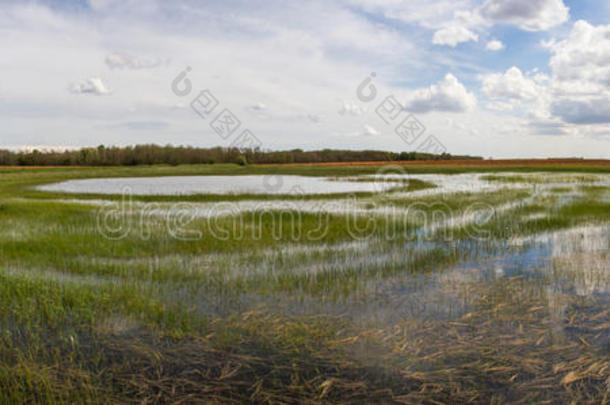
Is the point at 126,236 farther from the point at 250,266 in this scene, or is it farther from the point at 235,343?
the point at 235,343

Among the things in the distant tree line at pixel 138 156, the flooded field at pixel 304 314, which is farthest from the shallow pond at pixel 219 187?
the distant tree line at pixel 138 156

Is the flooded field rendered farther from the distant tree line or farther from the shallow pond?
the distant tree line

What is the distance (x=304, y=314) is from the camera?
662 cm

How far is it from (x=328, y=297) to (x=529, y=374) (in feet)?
11.1

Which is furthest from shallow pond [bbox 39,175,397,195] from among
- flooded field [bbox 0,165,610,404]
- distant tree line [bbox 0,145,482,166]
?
distant tree line [bbox 0,145,482,166]

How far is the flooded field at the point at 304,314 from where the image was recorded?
465 cm

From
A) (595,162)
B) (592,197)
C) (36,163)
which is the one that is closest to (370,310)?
(592,197)

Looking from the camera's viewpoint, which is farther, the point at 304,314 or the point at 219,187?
the point at 219,187

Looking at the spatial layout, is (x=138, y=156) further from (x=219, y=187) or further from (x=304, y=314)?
(x=304, y=314)

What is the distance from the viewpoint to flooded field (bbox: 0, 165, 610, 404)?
4.65 metres

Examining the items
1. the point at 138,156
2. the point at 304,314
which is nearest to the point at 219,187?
the point at 304,314

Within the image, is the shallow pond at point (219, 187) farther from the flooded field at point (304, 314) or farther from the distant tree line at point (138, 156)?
the distant tree line at point (138, 156)

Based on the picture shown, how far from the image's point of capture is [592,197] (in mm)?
22828

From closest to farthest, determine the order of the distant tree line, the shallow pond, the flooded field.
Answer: the flooded field, the shallow pond, the distant tree line
